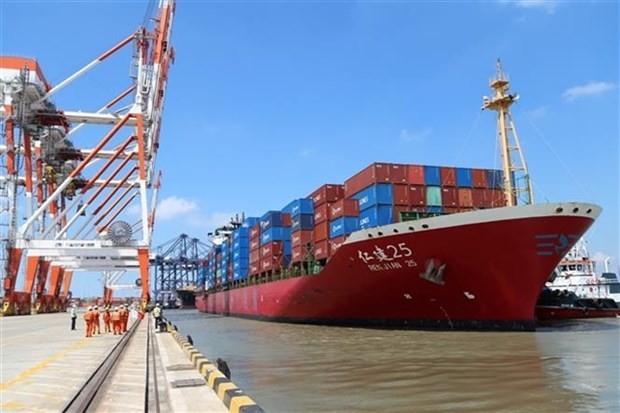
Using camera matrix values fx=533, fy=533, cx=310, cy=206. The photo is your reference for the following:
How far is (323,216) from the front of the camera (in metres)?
29.0

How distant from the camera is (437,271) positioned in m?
20.5

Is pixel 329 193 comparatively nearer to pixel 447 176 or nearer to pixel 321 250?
pixel 321 250

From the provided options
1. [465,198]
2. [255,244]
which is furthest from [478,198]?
[255,244]

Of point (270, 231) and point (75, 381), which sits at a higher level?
point (270, 231)

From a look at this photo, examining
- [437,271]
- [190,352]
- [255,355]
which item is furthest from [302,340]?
[190,352]

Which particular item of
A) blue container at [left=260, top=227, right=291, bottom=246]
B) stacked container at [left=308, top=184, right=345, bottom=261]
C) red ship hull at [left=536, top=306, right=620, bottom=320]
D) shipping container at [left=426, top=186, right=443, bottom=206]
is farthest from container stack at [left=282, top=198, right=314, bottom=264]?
red ship hull at [left=536, top=306, right=620, bottom=320]

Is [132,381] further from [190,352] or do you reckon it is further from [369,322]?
[369,322]

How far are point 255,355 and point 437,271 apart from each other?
7.79 meters

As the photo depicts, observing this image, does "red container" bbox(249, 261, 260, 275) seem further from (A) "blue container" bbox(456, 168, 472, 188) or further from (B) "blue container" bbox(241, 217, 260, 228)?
(A) "blue container" bbox(456, 168, 472, 188)

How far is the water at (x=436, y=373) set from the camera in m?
9.00

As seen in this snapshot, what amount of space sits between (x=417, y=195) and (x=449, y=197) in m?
1.65

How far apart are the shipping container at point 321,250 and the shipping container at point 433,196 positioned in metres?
5.92

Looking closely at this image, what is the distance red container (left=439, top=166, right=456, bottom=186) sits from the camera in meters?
25.4

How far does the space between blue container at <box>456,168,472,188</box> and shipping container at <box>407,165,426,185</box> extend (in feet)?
6.01
